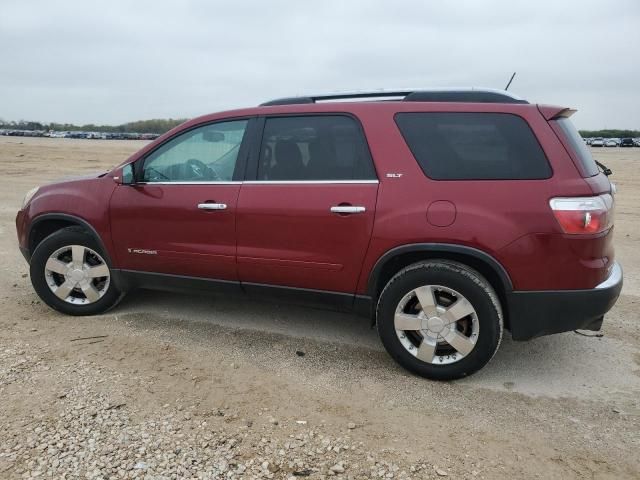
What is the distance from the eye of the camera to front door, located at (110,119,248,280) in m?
3.91

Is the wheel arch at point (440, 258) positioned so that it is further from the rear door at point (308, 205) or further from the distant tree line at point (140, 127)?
the distant tree line at point (140, 127)

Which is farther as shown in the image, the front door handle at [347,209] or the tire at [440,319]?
the front door handle at [347,209]

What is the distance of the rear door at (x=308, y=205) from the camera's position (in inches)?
138

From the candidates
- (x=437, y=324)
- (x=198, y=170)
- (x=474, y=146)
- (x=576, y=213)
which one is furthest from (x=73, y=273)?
(x=576, y=213)

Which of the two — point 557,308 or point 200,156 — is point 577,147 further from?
point 200,156

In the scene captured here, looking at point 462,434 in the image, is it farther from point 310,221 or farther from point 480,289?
point 310,221

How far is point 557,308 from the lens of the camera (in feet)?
10.4

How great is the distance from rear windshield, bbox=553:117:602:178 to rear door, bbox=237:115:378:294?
121 cm

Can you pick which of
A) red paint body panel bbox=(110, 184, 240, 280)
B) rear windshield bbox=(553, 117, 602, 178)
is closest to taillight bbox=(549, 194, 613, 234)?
rear windshield bbox=(553, 117, 602, 178)

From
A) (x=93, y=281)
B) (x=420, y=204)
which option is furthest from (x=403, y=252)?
(x=93, y=281)

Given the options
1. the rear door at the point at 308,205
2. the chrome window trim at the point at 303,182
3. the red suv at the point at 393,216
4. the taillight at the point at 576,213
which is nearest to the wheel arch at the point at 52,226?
the red suv at the point at 393,216

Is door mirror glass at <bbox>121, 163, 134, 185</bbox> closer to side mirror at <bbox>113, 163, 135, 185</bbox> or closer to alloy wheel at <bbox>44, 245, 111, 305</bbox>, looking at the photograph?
side mirror at <bbox>113, 163, 135, 185</bbox>

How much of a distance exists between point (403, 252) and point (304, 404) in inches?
44.6

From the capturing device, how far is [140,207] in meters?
4.16
